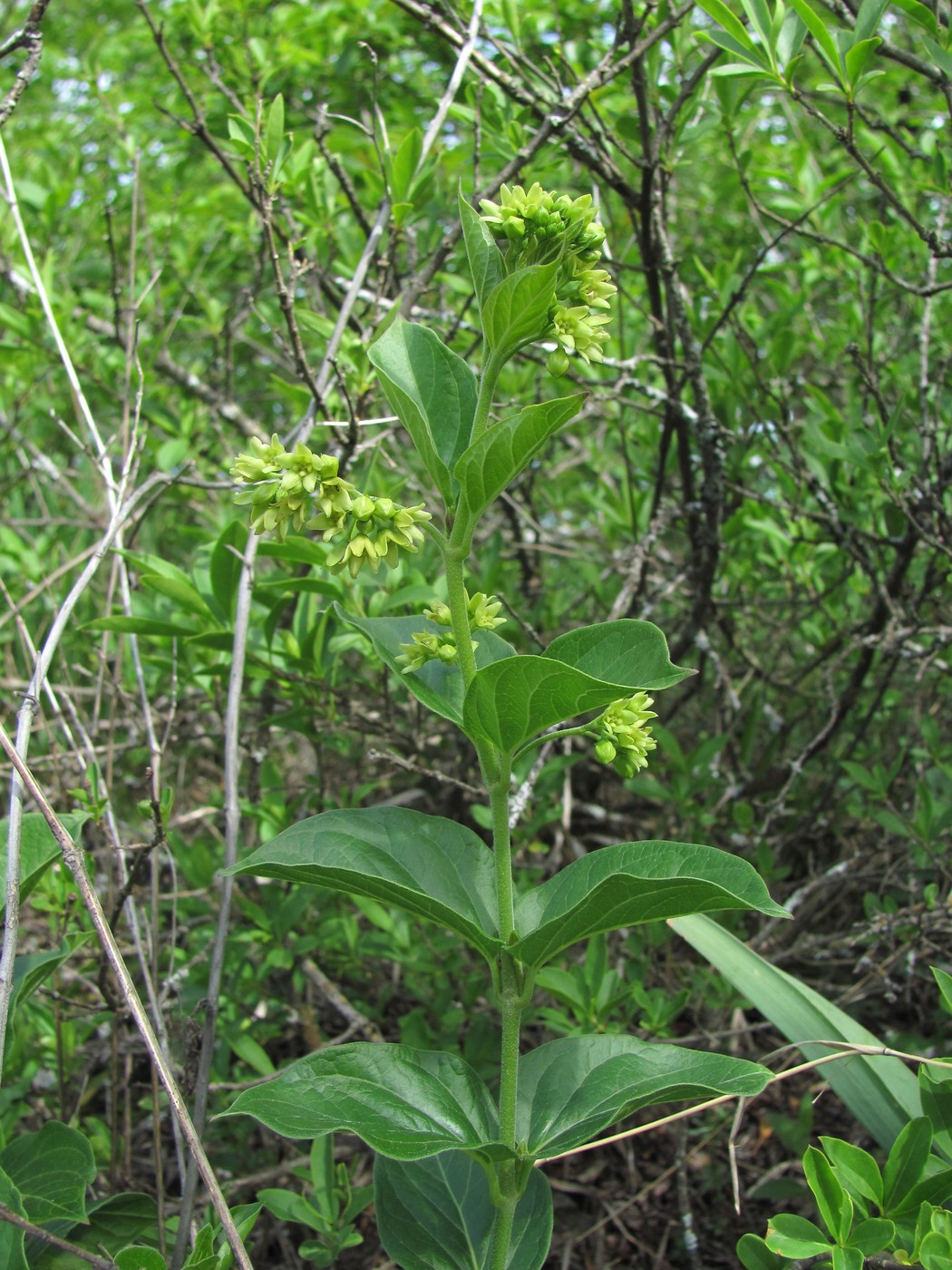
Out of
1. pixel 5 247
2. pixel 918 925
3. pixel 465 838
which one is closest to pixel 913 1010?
pixel 918 925

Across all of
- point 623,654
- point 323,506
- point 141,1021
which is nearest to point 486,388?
point 323,506

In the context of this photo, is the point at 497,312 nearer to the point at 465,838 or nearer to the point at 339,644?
the point at 465,838

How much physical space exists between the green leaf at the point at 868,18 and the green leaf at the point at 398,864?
1666mm

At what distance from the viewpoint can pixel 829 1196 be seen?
52.2 inches

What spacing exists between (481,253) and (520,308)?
0.45 ft

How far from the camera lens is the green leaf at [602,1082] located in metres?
1.25

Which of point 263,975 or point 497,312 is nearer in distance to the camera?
point 497,312

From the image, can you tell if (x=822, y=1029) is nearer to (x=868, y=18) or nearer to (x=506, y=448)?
(x=506, y=448)

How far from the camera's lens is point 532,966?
138cm

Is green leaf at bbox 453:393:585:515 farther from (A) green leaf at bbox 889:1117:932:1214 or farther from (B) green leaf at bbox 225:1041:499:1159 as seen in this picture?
(A) green leaf at bbox 889:1117:932:1214

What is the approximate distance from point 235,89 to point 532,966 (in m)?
3.53

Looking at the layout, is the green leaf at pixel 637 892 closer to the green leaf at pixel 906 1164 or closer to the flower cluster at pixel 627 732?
the flower cluster at pixel 627 732

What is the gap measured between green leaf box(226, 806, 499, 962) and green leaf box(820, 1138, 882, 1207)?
571mm

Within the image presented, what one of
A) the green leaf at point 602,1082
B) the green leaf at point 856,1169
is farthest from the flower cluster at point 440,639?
Answer: the green leaf at point 856,1169
